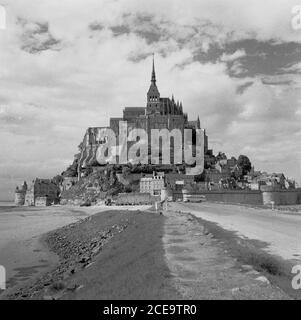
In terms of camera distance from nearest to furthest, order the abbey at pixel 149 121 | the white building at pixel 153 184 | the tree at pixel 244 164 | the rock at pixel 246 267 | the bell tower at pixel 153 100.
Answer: the rock at pixel 246 267, the white building at pixel 153 184, the tree at pixel 244 164, the abbey at pixel 149 121, the bell tower at pixel 153 100

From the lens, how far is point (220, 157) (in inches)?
5866

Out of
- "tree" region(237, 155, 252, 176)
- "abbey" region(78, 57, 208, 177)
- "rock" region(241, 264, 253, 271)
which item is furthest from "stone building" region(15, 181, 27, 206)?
"rock" region(241, 264, 253, 271)

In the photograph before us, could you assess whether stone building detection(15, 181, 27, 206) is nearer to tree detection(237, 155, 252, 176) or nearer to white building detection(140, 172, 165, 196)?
white building detection(140, 172, 165, 196)

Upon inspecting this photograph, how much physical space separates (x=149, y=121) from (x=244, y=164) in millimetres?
36922

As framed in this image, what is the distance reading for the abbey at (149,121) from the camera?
143625mm

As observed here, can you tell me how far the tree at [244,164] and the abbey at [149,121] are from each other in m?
12.9

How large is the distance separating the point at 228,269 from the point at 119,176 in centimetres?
11765

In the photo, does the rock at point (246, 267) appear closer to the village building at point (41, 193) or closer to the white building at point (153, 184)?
Answer: the white building at point (153, 184)

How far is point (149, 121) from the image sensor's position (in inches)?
5684

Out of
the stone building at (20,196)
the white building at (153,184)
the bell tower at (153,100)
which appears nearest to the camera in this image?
the white building at (153,184)

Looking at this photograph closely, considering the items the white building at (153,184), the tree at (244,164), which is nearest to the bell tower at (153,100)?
the tree at (244,164)

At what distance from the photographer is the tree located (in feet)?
458
